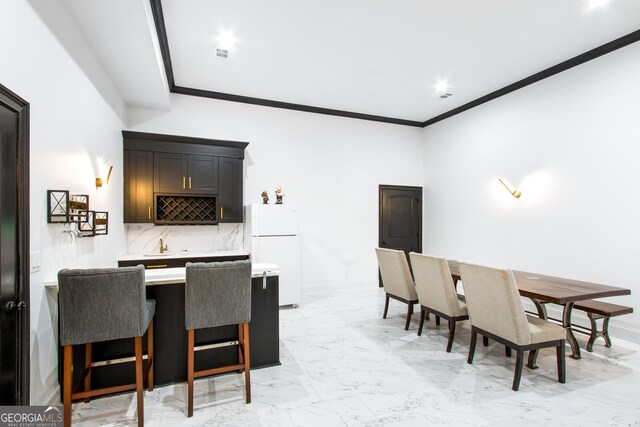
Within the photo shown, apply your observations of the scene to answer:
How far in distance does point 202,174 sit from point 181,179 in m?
0.29

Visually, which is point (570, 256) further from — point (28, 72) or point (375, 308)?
point (28, 72)

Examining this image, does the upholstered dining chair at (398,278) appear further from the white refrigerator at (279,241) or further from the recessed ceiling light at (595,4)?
the recessed ceiling light at (595,4)

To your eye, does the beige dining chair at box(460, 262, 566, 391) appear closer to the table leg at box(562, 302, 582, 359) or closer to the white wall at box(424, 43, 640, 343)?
the table leg at box(562, 302, 582, 359)

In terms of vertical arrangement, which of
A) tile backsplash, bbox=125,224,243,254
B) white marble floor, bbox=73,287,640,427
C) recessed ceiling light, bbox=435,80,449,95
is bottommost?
white marble floor, bbox=73,287,640,427

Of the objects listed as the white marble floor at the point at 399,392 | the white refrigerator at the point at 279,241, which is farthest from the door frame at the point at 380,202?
the white marble floor at the point at 399,392

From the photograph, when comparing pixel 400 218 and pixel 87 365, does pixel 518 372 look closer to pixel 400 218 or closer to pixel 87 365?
pixel 87 365

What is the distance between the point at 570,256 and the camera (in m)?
3.96

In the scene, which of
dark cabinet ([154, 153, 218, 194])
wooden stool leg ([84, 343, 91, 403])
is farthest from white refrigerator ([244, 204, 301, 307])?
wooden stool leg ([84, 343, 91, 403])

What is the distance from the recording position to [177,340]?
259 cm

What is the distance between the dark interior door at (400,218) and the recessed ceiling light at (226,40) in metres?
3.59

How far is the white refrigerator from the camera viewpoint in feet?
15.1

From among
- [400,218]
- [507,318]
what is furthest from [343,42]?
[400,218]

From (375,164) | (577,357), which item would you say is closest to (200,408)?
(577,357)

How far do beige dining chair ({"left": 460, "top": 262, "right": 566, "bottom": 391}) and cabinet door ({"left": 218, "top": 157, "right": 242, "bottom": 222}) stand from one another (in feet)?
10.5
